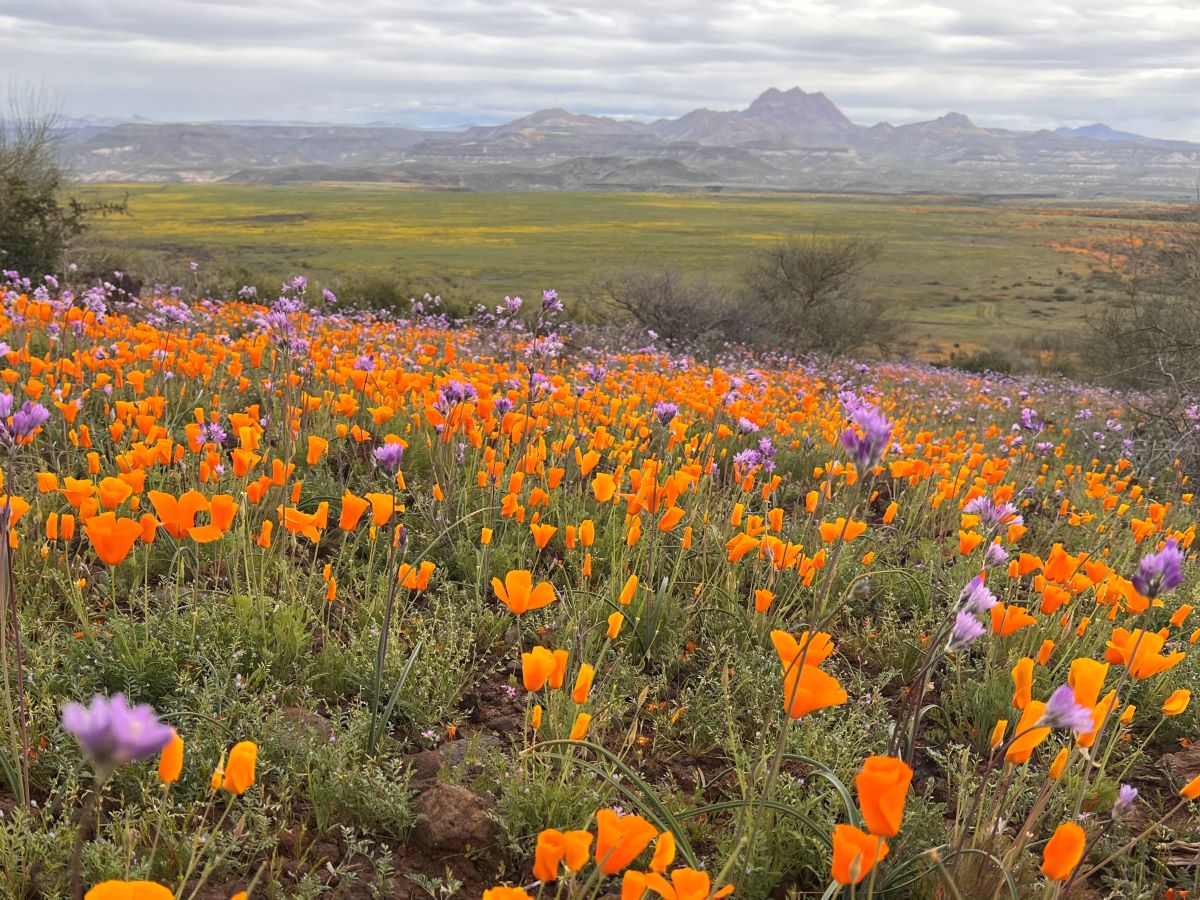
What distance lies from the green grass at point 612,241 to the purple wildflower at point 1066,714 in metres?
16.1

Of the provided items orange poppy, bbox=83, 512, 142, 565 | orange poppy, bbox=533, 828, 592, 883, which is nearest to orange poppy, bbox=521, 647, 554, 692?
orange poppy, bbox=533, 828, 592, 883

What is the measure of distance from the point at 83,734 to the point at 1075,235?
395ft

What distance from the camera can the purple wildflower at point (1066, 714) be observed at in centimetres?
133

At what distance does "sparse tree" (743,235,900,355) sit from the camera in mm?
22828

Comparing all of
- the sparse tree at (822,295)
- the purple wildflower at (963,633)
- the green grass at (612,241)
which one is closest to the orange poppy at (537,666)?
the purple wildflower at (963,633)

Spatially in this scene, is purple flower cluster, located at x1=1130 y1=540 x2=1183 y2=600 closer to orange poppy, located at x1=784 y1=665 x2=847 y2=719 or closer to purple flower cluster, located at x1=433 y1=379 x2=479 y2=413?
orange poppy, located at x1=784 y1=665 x2=847 y2=719

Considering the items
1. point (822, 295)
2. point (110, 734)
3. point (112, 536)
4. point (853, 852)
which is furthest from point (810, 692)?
point (822, 295)

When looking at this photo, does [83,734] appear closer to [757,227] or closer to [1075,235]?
[757,227]

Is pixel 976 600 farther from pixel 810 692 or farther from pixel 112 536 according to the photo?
pixel 112 536

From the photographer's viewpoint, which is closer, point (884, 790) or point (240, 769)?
point (884, 790)

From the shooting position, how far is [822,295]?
24438 millimetres

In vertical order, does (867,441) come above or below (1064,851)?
above

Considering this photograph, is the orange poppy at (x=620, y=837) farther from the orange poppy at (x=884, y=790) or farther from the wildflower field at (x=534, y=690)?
the orange poppy at (x=884, y=790)

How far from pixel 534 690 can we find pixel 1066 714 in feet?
3.15
